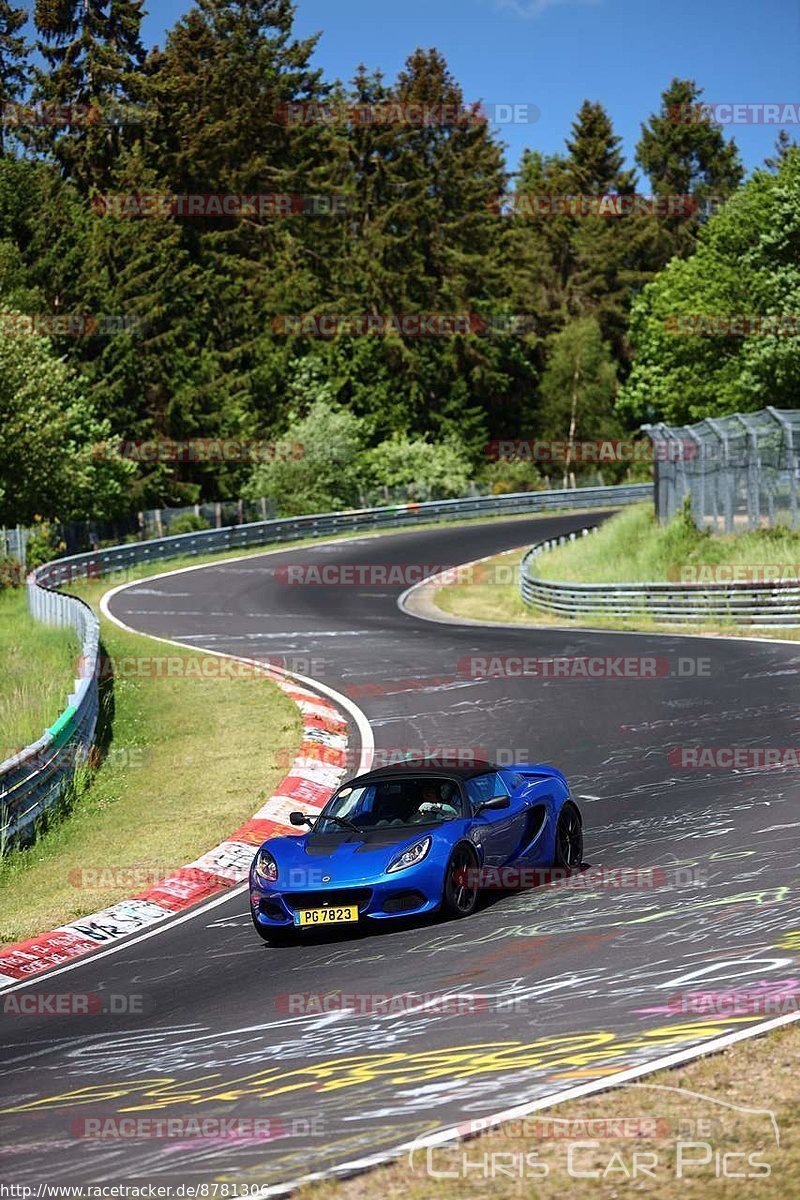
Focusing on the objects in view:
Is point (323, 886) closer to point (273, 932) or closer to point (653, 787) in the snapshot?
point (273, 932)

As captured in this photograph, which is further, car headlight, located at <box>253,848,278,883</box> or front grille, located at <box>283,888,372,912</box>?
car headlight, located at <box>253,848,278,883</box>

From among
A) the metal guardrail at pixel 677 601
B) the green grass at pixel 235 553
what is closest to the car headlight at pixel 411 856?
the metal guardrail at pixel 677 601

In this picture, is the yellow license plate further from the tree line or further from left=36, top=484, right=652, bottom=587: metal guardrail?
the tree line

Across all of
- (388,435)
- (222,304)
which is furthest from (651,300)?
(222,304)

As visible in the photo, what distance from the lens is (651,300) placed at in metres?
90.0

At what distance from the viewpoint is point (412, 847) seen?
37.0ft

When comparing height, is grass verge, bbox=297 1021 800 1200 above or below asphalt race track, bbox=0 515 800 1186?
above

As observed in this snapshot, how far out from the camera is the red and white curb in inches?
488

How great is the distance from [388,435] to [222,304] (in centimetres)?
1211

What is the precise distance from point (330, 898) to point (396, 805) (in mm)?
1256

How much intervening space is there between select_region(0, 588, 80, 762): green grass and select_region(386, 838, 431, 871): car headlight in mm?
9093

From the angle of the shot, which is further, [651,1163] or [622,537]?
[622,537]

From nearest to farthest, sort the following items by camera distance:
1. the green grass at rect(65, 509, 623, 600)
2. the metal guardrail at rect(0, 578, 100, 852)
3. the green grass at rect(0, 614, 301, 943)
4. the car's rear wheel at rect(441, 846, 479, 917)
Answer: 1. the car's rear wheel at rect(441, 846, 479, 917)
2. the green grass at rect(0, 614, 301, 943)
3. the metal guardrail at rect(0, 578, 100, 852)
4. the green grass at rect(65, 509, 623, 600)

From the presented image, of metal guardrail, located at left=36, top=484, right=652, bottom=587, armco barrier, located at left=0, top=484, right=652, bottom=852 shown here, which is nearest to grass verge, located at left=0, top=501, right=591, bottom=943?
armco barrier, located at left=0, top=484, right=652, bottom=852
